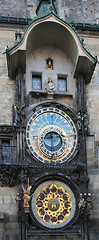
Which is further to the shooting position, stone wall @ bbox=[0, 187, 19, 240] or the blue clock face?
the blue clock face

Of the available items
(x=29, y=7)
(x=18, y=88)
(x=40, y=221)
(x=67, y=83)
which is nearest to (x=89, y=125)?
(x=67, y=83)

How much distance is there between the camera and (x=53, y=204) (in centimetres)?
1212

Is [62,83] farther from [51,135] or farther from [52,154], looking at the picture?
[52,154]

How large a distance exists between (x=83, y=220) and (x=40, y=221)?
1.07m

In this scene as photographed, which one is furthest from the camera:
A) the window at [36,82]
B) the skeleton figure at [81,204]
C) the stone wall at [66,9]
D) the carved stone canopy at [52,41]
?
the stone wall at [66,9]

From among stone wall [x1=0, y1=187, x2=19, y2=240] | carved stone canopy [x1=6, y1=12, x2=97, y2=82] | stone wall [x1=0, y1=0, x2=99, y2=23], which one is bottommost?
stone wall [x1=0, y1=187, x2=19, y2=240]

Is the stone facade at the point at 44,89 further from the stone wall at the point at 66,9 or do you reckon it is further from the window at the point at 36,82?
the window at the point at 36,82

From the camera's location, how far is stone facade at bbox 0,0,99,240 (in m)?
12.0

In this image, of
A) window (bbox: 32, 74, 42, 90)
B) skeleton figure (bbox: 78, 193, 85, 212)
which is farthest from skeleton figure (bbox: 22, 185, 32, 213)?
window (bbox: 32, 74, 42, 90)

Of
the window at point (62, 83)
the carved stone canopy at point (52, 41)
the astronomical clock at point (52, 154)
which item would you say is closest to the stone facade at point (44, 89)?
the window at point (62, 83)

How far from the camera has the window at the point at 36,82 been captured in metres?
13.5

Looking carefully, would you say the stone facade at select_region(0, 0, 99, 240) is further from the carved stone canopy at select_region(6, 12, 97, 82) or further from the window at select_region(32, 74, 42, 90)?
the carved stone canopy at select_region(6, 12, 97, 82)

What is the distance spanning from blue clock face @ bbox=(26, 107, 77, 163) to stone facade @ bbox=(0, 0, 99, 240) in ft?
1.42

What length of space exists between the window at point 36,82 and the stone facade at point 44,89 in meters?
0.14
